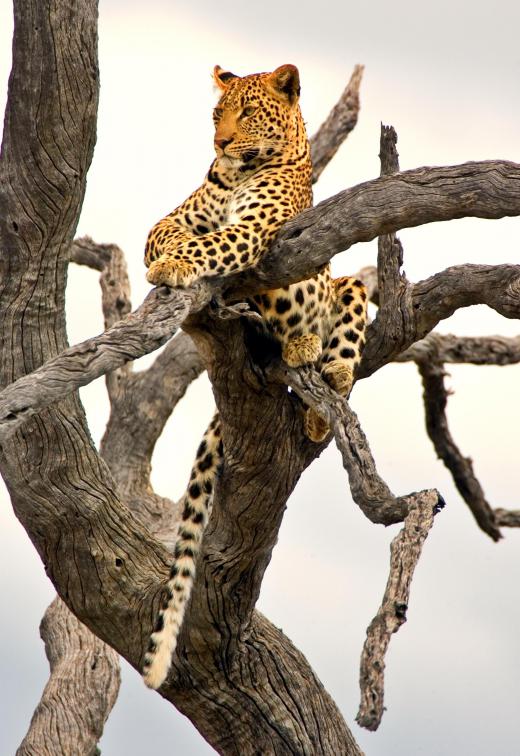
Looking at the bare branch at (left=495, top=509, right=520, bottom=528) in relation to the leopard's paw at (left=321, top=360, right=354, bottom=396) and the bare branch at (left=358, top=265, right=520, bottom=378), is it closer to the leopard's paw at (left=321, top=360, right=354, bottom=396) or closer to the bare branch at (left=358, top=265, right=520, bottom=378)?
the bare branch at (left=358, top=265, right=520, bottom=378)

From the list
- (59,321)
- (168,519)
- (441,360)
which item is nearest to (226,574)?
(59,321)

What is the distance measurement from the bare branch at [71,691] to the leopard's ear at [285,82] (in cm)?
400

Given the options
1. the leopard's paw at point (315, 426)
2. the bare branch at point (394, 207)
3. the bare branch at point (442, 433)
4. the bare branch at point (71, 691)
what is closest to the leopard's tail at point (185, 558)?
the leopard's paw at point (315, 426)

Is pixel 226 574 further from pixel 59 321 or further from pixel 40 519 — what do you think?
pixel 59 321

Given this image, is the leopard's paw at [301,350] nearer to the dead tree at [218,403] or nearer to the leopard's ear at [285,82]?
the dead tree at [218,403]

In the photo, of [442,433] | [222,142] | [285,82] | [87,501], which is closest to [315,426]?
[87,501]

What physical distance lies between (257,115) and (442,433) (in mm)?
3913

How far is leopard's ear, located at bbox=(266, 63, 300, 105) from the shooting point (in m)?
7.10

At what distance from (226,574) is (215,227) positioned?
1752 mm

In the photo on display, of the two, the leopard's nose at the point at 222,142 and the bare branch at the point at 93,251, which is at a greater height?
the bare branch at the point at 93,251

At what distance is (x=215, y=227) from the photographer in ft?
22.2

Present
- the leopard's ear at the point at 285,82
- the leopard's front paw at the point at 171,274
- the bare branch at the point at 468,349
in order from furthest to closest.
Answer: the bare branch at the point at 468,349 → the leopard's ear at the point at 285,82 → the leopard's front paw at the point at 171,274

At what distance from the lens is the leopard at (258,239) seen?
6.41 meters

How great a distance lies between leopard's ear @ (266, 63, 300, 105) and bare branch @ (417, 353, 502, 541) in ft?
11.2
